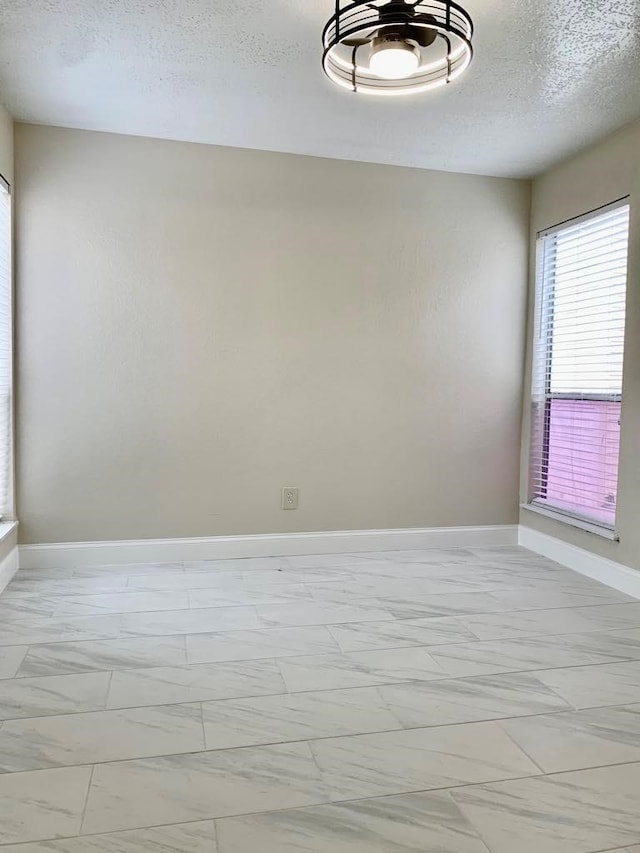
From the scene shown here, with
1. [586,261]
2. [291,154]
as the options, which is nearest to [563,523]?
[586,261]

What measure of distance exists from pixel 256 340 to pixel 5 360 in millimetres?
1393

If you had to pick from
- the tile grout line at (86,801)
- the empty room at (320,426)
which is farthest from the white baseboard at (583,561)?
the tile grout line at (86,801)

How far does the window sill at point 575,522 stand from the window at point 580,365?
2cm

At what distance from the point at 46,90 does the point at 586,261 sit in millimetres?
3062

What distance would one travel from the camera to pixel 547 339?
13.1ft

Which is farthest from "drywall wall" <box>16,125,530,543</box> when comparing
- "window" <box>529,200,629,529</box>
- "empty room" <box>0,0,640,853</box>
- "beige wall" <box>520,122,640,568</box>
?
"beige wall" <box>520,122,640,568</box>

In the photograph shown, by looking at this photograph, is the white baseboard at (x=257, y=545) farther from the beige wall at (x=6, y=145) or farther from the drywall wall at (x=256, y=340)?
the beige wall at (x=6, y=145)

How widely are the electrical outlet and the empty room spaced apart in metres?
0.05

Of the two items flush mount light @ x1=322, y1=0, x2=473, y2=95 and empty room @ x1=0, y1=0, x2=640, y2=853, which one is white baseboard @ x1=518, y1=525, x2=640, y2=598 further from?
flush mount light @ x1=322, y1=0, x2=473, y2=95

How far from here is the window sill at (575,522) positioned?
3.33m

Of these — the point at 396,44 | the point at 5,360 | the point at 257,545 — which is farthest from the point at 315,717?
the point at 5,360

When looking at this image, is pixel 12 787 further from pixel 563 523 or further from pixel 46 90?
pixel 563 523

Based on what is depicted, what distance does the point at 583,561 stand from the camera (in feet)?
11.6

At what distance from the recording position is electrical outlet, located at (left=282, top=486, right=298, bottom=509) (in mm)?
3781
